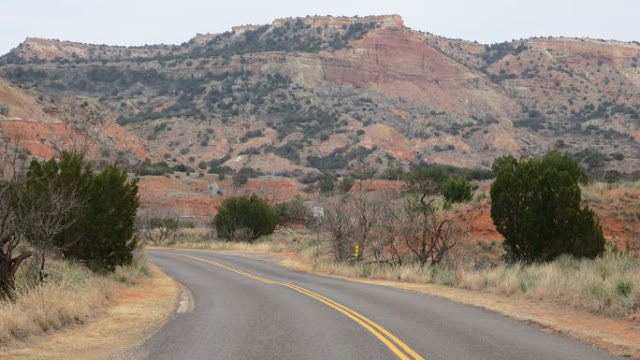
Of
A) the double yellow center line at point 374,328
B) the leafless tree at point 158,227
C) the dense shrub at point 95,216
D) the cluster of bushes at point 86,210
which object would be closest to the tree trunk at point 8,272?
the cluster of bushes at point 86,210

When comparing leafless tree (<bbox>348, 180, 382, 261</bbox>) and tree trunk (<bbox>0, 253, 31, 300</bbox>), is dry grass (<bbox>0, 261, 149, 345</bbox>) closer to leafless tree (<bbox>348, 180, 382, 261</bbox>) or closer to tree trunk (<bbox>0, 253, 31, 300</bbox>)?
tree trunk (<bbox>0, 253, 31, 300</bbox>)

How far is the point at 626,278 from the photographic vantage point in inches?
628

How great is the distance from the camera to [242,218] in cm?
5862

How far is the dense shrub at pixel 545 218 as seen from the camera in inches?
1005

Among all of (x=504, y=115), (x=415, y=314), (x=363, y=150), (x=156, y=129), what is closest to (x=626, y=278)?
(x=415, y=314)

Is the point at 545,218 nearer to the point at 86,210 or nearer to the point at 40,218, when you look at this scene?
the point at 86,210

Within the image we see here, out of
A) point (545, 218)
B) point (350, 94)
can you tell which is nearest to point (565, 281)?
point (545, 218)

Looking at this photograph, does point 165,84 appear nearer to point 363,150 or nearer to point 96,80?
point 96,80

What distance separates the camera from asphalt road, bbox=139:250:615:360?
10.2 metres

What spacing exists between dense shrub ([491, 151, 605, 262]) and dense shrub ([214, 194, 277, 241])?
3477 cm

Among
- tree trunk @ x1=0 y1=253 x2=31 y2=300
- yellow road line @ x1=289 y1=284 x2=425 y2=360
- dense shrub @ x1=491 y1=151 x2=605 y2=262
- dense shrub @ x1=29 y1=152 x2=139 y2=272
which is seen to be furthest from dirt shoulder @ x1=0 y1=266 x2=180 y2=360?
dense shrub @ x1=491 y1=151 x2=605 y2=262

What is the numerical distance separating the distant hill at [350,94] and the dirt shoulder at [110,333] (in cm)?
6434

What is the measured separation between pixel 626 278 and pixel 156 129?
98304mm

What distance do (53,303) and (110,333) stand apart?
4.54ft
